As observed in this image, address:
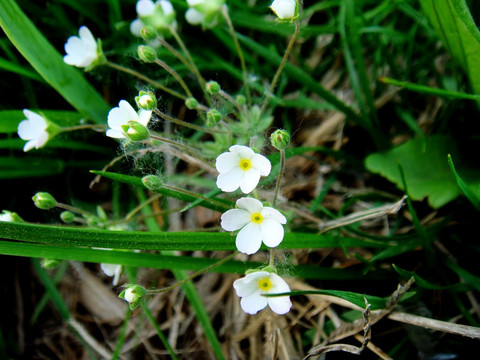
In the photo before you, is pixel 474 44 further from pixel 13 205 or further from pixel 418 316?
pixel 13 205

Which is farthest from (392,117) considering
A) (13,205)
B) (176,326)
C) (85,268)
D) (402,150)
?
(13,205)

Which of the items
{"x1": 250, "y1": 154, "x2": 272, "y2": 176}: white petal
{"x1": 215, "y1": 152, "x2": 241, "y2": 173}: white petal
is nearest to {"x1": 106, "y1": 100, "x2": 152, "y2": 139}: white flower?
{"x1": 215, "y1": 152, "x2": 241, "y2": 173}: white petal

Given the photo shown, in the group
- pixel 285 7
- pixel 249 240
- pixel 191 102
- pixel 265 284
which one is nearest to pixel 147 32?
pixel 191 102

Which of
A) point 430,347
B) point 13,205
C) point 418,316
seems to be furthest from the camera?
point 13,205

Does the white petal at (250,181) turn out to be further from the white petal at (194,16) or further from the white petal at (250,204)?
the white petal at (194,16)

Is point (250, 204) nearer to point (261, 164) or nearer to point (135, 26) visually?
point (261, 164)

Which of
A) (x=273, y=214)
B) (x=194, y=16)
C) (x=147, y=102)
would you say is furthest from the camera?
(x=194, y=16)
